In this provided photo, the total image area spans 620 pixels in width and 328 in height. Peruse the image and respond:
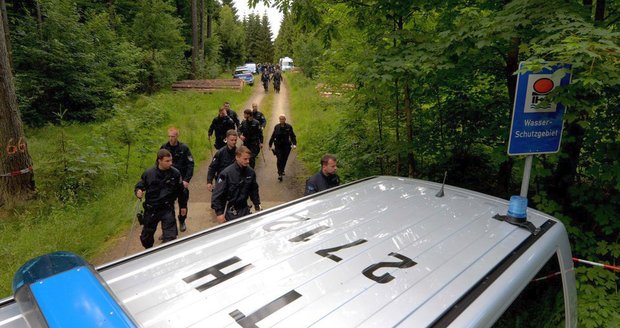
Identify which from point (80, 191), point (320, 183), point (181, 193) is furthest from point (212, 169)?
point (80, 191)

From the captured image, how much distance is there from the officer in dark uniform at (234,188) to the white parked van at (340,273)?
7.70ft

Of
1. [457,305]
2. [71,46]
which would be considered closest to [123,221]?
[457,305]

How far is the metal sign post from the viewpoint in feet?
11.2

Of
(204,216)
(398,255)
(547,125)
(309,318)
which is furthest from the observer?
(204,216)

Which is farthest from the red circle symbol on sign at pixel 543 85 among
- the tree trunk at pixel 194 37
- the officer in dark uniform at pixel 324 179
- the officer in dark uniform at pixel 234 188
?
the tree trunk at pixel 194 37

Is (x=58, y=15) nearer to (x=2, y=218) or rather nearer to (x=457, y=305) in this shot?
(x=2, y=218)

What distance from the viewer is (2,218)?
655cm

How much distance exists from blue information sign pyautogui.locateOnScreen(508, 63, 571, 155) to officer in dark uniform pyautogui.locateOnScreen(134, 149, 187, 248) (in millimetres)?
4406

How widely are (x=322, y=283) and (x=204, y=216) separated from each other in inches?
245

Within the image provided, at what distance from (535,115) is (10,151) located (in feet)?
29.0

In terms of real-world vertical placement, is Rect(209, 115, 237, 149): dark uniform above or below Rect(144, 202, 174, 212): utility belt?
above

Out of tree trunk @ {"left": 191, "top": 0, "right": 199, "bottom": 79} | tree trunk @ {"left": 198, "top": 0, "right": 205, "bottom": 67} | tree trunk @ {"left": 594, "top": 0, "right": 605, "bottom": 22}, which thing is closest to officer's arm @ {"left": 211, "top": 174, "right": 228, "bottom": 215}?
tree trunk @ {"left": 594, "top": 0, "right": 605, "bottom": 22}

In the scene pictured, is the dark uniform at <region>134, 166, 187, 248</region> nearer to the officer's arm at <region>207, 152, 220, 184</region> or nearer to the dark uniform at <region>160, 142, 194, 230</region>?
the officer's arm at <region>207, 152, 220, 184</region>

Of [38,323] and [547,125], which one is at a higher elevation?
[547,125]
